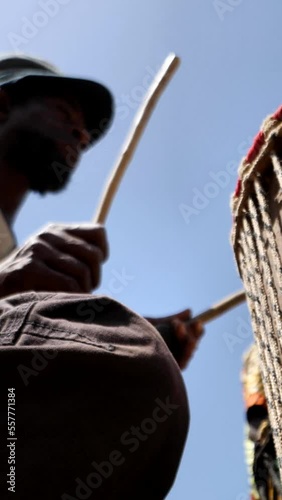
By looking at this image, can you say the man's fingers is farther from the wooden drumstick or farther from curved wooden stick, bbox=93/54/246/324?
the wooden drumstick

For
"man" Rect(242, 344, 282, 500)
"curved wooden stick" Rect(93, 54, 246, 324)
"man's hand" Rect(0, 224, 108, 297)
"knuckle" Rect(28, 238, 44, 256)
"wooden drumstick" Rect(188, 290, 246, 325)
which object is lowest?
"man" Rect(242, 344, 282, 500)

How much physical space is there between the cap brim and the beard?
0.40 feet

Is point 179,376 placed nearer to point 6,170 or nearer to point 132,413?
point 132,413

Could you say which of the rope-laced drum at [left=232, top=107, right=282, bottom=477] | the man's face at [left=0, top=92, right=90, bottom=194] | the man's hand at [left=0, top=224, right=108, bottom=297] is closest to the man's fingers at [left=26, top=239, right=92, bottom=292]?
the man's hand at [left=0, top=224, right=108, bottom=297]

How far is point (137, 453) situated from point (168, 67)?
100 centimetres

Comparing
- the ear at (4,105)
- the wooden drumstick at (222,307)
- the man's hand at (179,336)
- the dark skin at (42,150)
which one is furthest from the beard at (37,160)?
the wooden drumstick at (222,307)

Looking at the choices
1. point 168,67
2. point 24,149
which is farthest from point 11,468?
point 168,67

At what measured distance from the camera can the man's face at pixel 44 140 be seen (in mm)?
1323

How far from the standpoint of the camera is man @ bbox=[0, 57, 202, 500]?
620 millimetres

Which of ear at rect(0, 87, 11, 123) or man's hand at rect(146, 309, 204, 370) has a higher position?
ear at rect(0, 87, 11, 123)

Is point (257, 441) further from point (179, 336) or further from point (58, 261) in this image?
point (58, 261)

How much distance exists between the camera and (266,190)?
82.4 inches

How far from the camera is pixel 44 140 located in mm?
1318

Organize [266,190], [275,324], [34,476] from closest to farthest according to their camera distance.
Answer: [34,476] → [275,324] → [266,190]
